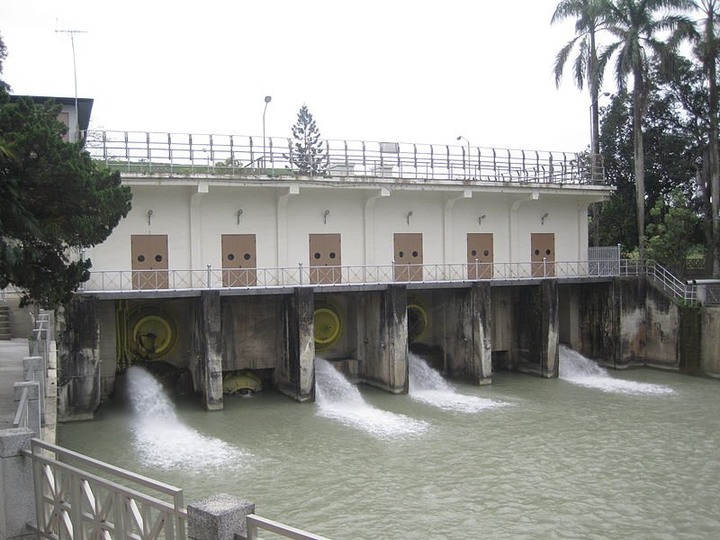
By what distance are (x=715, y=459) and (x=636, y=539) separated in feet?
18.9

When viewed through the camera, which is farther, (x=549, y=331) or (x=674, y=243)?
(x=674, y=243)

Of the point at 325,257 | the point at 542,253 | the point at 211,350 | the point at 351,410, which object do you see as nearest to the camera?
the point at 211,350

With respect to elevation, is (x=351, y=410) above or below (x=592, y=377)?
below

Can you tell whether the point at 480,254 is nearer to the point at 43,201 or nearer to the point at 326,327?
the point at 326,327

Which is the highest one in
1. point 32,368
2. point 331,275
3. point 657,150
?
point 657,150

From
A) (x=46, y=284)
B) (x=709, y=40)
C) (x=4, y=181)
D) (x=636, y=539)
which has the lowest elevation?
(x=636, y=539)

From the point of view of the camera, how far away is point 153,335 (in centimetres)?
2505

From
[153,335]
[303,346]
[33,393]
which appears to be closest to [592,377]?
[303,346]

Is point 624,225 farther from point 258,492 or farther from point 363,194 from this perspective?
→ point 258,492

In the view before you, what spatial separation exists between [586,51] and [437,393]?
65.7 feet

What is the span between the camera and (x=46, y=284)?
14531 millimetres

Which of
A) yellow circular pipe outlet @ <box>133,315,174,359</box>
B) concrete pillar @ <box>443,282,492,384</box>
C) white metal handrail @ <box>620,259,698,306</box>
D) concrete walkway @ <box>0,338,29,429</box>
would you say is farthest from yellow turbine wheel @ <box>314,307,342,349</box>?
white metal handrail @ <box>620,259,698,306</box>

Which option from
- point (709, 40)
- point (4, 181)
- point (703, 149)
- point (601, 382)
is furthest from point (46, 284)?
point (703, 149)

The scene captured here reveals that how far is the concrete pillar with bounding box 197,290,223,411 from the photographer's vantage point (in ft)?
72.9
